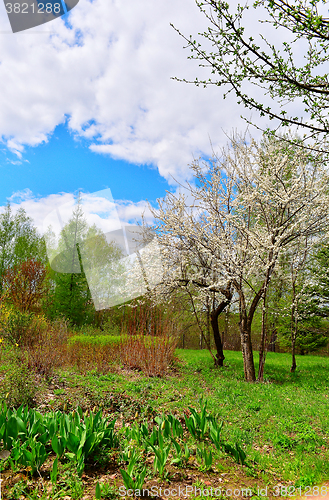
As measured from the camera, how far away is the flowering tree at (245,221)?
282 inches

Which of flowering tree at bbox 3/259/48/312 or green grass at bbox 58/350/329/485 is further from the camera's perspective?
flowering tree at bbox 3/259/48/312

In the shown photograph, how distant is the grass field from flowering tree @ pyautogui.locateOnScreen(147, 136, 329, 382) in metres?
2.26

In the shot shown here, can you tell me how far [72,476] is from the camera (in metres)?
2.48

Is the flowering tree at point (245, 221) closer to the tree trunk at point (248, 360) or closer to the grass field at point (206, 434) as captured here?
the tree trunk at point (248, 360)

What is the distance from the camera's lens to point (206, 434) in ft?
11.4

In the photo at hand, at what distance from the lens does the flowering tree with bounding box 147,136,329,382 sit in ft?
23.5

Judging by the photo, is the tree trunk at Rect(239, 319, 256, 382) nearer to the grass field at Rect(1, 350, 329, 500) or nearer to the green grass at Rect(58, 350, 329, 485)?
the green grass at Rect(58, 350, 329, 485)

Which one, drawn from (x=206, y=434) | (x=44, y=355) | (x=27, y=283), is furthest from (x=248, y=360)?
(x=27, y=283)

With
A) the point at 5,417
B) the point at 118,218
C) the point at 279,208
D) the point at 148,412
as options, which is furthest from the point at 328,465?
the point at 118,218

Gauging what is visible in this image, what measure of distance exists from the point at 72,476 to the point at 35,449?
1.32 ft

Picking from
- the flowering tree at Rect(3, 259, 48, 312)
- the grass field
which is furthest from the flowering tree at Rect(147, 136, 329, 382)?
the flowering tree at Rect(3, 259, 48, 312)

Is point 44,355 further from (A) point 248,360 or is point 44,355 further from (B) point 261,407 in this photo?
(A) point 248,360

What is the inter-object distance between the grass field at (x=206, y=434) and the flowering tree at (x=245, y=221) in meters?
2.26

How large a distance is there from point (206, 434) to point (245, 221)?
5837 mm
